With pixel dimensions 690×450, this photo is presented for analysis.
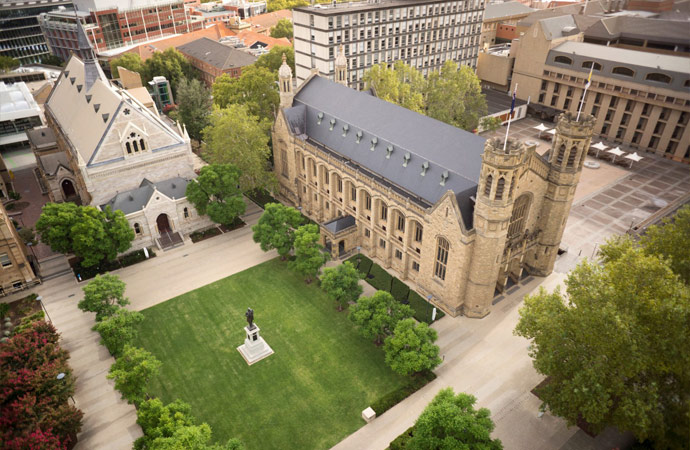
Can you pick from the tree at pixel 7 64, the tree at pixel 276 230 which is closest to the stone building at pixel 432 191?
the tree at pixel 276 230

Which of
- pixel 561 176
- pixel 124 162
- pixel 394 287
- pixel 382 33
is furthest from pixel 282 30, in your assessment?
pixel 561 176

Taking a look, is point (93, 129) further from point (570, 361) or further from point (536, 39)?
point (536, 39)

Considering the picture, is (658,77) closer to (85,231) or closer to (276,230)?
(276,230)

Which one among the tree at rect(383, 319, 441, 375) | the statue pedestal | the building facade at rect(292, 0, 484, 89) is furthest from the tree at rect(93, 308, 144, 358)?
the building facade at rect(292, 0, 484, 89)

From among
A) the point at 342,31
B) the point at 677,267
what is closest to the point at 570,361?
the point at 677,267

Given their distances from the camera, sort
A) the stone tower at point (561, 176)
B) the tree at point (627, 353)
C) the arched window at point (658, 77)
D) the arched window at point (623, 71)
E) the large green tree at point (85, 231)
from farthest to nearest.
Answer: the arched window at point (623, 71) < the arched window at point (658, 77) < the large green tree at point (85, 231) < the stone tower at point (561, 176) < the tree at point (627, 353)

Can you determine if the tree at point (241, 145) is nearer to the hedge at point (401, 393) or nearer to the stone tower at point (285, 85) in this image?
the stone tower at point (285, 85)

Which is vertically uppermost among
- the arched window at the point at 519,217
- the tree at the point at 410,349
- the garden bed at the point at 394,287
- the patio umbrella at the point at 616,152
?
the arched window at the point at 519,217
